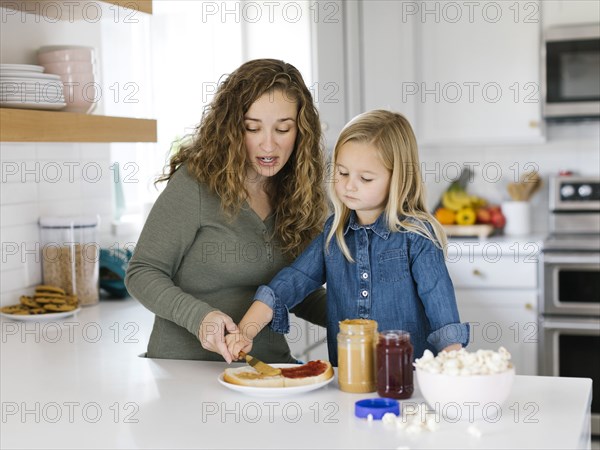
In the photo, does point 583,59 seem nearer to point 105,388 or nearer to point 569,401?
point 569,401

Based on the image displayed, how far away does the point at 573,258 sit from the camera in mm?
3494

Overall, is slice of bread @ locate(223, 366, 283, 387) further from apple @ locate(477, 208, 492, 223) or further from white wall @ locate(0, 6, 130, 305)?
apple @ locate(477, 208, 492, 223)

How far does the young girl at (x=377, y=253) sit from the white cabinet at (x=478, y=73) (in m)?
2.06

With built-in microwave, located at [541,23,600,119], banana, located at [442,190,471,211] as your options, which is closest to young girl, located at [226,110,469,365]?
built-in microwave, located at [541,23,600,119]

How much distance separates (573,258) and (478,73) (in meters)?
0.94

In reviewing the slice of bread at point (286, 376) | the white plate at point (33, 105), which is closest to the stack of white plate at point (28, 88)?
the white plate at point (33, 105)

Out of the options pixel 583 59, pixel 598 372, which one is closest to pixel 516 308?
pixel 598 372

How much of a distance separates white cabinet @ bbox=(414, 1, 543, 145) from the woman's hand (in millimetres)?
2406

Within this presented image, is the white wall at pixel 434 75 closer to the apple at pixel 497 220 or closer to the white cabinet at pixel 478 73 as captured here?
the white cabinet at pixel 478 73

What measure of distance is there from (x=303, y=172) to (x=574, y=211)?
2295mm

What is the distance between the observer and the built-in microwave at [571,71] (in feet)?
11.8

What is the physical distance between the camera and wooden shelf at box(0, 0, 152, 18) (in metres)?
2.33

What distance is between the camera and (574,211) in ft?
12.8

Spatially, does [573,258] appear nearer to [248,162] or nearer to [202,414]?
[248,162]
